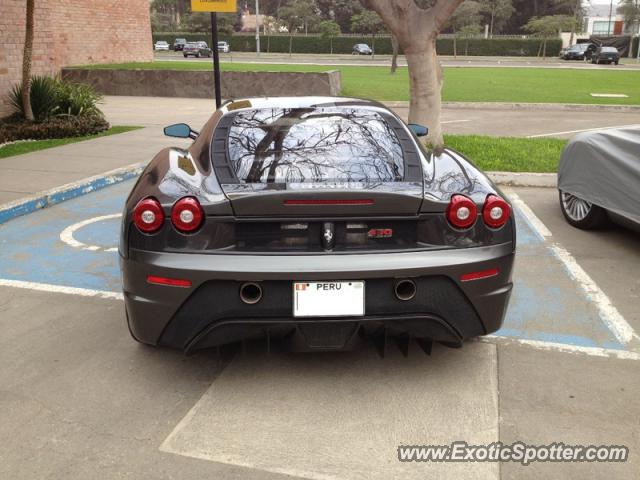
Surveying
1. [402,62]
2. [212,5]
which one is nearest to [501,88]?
[212,5]

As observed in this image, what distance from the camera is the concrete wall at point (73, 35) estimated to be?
12602 mm

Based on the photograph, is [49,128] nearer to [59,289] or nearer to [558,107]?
[59,289]

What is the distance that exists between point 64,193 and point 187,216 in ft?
16.3

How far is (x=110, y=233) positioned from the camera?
6.00 metres

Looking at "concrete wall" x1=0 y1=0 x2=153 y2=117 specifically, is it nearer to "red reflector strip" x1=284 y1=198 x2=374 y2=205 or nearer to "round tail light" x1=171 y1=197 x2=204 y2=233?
"round tail light" x1=171 y1=197 x2=204 y2=233

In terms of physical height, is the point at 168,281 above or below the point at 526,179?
above

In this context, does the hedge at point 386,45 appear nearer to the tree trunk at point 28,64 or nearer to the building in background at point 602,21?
the building in background at point 602,21

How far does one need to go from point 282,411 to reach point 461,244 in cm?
118

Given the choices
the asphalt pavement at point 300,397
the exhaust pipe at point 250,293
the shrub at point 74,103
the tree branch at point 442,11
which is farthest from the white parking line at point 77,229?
the shrub at point 74,103

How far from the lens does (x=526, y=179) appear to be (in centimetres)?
820

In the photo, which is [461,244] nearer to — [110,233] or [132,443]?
[132,443]

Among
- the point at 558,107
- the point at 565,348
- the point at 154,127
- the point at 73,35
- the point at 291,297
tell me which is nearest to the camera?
the point at 291,297

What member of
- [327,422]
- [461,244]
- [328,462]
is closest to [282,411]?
[327,422]

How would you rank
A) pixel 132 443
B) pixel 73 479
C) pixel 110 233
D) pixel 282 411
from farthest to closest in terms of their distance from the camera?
1. pixel 110 233
2. pixel 282 411
3. pixel 132 443
4. pixel 73 479
